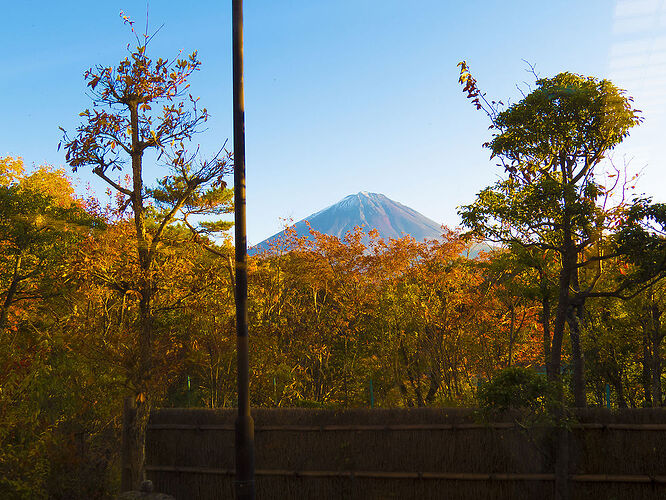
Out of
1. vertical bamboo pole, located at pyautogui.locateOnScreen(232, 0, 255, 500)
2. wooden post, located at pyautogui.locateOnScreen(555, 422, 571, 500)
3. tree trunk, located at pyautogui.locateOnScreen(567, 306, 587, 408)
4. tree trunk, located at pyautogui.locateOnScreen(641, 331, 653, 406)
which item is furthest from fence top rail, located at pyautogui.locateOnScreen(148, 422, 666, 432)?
tree trunk, located at pyautogui.locateOnScreen(641, 331, 653, 406)

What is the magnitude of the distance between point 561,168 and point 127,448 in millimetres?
11188

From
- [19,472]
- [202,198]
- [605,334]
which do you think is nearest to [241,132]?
[202,198]

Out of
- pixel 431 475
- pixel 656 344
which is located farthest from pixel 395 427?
pixel 656 344

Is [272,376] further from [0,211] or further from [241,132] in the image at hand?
[241,132]

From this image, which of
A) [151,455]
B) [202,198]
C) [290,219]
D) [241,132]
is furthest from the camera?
[290,219]

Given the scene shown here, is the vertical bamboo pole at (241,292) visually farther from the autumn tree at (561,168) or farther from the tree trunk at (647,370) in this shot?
the tree trunk at (647,370)

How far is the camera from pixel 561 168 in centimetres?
1297

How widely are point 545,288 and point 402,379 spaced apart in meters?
10.6

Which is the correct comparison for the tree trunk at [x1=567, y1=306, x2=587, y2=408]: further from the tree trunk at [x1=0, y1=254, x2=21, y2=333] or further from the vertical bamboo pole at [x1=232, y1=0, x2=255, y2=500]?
the tree trunk at [x1=0, y1=254, x2=21, y2=333]

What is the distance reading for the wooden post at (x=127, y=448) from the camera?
A: 12.6 meters

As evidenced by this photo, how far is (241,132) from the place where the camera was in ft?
28.8

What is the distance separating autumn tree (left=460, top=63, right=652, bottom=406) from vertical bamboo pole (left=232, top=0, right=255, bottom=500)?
210 inches

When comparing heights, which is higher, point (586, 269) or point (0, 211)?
point (0, 211)

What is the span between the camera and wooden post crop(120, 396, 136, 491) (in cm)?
1259
